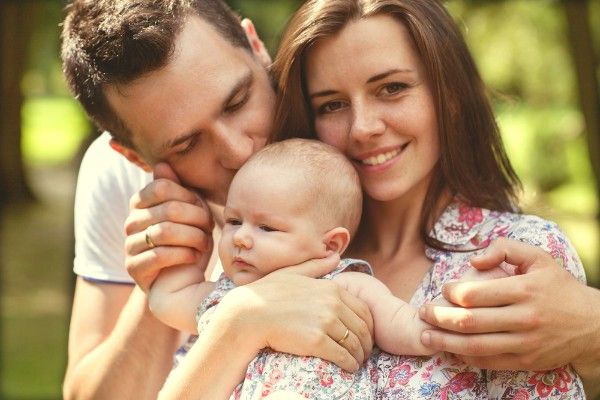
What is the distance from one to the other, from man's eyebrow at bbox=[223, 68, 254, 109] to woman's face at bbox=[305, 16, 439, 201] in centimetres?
22

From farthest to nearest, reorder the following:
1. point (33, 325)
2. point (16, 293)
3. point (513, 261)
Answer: point (16, 293), point (33, 325), point (513, 261)

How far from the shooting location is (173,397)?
2.57m

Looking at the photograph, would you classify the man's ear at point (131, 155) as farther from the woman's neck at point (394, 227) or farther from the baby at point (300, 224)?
the woman's neck at point (394, 227)

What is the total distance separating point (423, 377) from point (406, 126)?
0.79 m

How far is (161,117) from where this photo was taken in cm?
289

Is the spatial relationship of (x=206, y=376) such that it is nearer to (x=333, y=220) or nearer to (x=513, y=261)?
(x=333, y=220)

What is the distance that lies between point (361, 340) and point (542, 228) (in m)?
0.65

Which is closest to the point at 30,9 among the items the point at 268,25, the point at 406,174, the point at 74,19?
the point at 268,25

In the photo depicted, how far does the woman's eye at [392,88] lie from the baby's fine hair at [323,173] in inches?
9.6

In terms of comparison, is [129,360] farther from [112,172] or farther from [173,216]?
[112,172]

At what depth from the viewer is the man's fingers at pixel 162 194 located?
2953 mm

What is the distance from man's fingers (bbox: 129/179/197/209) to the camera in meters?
2.95

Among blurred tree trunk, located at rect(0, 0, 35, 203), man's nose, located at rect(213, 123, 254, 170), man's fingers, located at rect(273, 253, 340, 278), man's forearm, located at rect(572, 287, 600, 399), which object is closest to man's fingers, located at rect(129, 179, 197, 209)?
man's nose, located at rect(213, 123, 254, 170)

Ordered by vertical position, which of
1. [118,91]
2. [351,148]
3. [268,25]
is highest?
[118,91]
